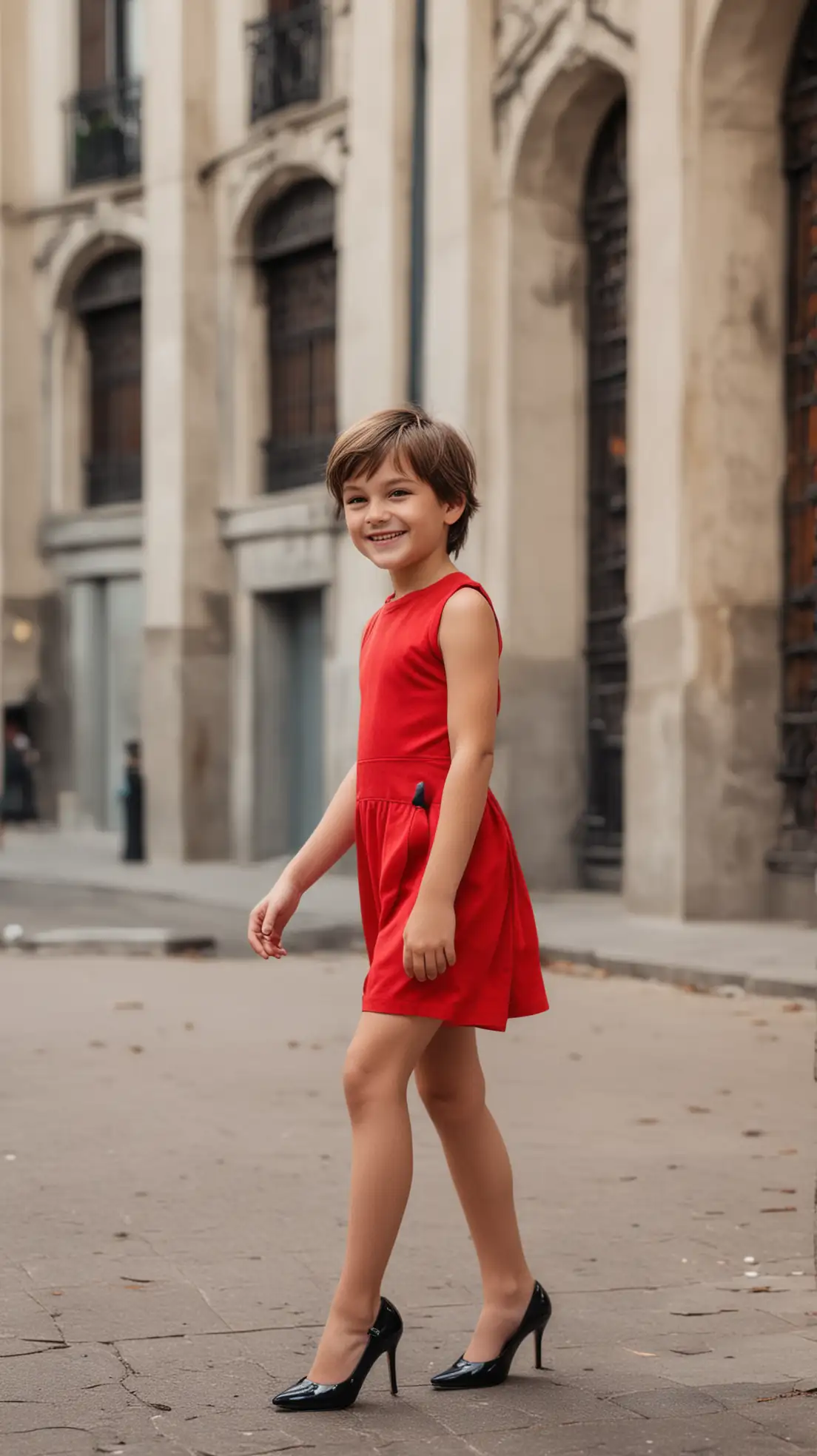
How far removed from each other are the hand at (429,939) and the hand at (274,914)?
44cm

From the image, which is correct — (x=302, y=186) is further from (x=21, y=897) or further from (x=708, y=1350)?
(x=708, y=1350)

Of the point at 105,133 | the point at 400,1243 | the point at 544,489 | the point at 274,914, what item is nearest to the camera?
the point at 274,914

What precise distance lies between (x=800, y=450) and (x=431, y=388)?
5151 millimetres

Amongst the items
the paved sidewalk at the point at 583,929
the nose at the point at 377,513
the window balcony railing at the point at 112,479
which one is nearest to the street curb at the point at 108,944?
the paved sidewalk at the point at 583,929

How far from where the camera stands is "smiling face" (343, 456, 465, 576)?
4277mm

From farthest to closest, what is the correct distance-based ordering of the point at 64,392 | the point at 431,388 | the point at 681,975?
the point at 64,392
the point at 431,388
the point at 681,975

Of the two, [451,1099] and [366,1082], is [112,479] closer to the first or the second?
[451,1099]

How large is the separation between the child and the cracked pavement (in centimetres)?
17

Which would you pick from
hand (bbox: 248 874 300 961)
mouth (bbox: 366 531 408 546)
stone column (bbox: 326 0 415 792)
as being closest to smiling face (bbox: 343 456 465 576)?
mouth (bbox: 366 531 408 546)

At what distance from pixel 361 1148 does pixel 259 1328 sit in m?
0.88

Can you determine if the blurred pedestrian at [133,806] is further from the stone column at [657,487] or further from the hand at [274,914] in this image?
the hand at [274,914]

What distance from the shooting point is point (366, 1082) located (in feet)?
13.5

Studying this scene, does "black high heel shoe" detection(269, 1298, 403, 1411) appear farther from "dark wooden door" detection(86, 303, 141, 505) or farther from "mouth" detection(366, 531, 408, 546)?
"dark wooden door" detection(86, 303, 141, 505)

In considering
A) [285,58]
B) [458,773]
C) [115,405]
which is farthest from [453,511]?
[115,405]
